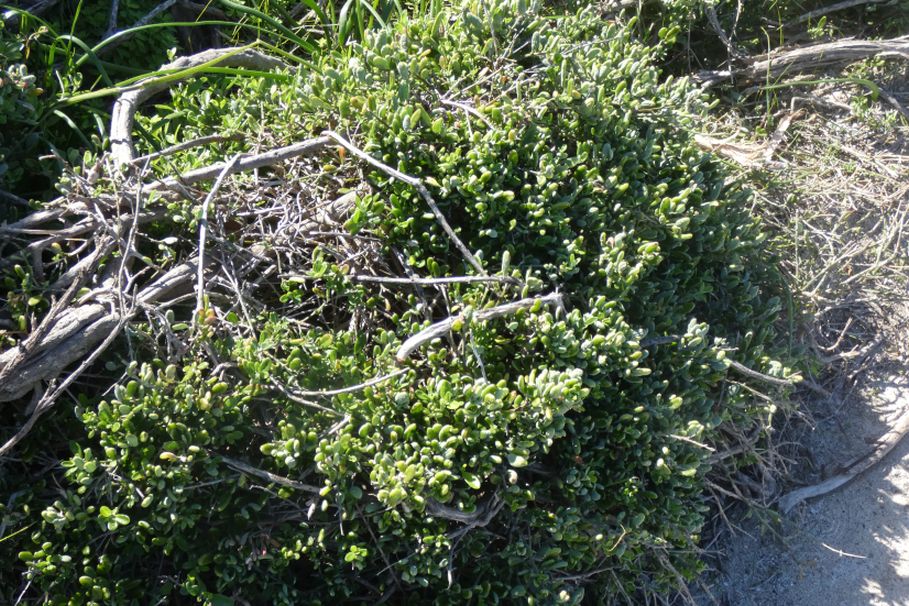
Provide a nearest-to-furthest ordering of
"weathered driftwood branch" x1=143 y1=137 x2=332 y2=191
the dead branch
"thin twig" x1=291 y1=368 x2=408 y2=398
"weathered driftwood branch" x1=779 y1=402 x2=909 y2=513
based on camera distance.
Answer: "thin twig" x1=291 y1=368 x2=408 y2=398 < "weathered driftwood branch" x1=143 y1=137 x2=332 y2=191 < "weathered driftwood branch" x1=779 y1=402 x2=909 y2=513 < the dead branch

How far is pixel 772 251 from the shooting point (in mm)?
3170

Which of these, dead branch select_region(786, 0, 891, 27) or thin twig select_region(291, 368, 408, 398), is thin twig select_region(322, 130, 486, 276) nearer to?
thin twig select_region(291, 368, 408, 398)

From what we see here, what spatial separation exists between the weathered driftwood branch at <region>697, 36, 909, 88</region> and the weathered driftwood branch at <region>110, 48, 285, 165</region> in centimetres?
192

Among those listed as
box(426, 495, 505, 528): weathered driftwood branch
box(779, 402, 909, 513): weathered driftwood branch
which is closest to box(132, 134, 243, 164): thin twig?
box(426, 495, 505, 528): weathered driftwood branch

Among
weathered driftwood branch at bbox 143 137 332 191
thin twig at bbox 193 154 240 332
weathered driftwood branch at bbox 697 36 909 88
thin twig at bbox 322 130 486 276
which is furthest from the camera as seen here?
weathered driftwood branch at bbox 697 36 909 88

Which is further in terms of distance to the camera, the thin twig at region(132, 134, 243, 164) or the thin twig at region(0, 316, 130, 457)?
the thin twig at region(132, 134, 243, 164)

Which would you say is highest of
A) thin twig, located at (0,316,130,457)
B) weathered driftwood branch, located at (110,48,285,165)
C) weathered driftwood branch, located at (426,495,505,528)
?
weathered driftwood branch, located at (110,48,285,165)

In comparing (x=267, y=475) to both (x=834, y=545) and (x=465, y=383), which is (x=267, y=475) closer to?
(x=465, y=383)

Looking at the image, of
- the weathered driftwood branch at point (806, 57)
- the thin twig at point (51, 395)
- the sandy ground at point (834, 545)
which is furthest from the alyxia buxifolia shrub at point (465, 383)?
the weathered driftwood branch at point (806, 57)

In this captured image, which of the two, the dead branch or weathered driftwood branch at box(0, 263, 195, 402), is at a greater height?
the dead branch

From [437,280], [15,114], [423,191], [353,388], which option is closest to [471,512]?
[353,388]

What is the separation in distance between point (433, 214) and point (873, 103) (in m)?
2.49

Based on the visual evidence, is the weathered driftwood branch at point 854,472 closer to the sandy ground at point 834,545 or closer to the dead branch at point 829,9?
the sandy ground at point 834,545

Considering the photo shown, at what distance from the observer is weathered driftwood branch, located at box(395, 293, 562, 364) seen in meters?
2.21
